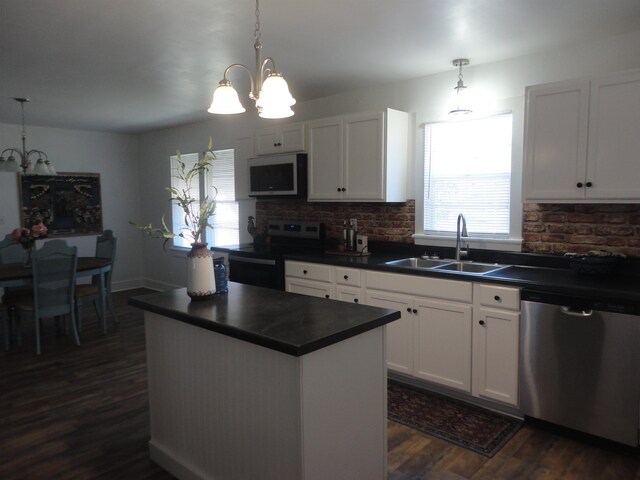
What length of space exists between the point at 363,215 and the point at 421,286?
1276 mm

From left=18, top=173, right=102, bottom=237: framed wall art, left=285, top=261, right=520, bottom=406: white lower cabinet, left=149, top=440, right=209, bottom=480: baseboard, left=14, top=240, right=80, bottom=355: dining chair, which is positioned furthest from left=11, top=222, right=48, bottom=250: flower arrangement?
left=285, top=261, right=520, bottom=406: white lower cabinet

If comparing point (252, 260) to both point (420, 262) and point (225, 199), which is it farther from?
point (225, 199)

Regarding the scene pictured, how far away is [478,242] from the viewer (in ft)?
11.7

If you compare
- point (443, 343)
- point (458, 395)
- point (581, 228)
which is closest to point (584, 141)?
point (581, 228)

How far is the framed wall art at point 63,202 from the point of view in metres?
6.11

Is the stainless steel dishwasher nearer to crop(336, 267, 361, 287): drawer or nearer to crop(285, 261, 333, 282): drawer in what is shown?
crop(336, 267, 361, 287): drawer

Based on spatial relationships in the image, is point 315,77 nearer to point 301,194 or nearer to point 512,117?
point 301,194

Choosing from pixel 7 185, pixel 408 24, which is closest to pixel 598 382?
pixel 408 24

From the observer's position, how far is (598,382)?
8.23 ft

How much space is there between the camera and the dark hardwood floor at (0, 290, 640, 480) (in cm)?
238

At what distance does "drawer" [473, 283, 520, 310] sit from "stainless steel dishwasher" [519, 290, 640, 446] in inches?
2.1

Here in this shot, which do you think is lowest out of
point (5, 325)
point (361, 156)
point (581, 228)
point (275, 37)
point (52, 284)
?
point (5, 325)

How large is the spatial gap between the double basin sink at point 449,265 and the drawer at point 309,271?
0.53m

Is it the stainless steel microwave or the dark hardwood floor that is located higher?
the stainless steel microwave
